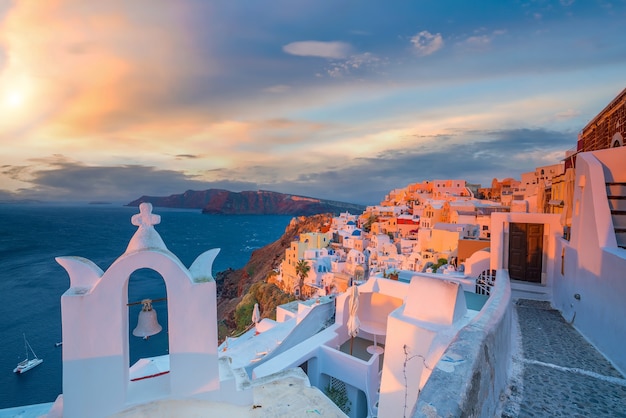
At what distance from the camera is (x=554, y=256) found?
21.5 feet

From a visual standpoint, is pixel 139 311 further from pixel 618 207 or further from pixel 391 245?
pixel 391 245

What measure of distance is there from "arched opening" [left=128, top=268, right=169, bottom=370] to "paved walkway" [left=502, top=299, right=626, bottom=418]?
14.9 meters

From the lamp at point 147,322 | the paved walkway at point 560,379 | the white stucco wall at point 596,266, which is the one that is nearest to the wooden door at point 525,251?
the white stucco wall at point 596,266

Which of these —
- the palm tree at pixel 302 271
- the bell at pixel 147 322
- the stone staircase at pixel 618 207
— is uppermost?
the stone staircase at pixel 618 207

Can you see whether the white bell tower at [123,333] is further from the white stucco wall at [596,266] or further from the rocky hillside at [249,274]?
the rocky hillside at [249,274]

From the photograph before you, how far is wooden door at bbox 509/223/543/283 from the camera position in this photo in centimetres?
679

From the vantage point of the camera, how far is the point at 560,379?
10.5 ft

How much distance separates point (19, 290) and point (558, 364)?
159 feet

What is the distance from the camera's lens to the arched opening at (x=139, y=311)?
2367 centimetres

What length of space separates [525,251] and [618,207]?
2447mm

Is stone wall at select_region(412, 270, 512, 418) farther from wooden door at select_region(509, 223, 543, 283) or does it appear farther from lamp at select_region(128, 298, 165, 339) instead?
wooden door at select_region(509, 223, 543, 283)

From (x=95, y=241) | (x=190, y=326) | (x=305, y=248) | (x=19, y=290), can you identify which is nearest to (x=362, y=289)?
(x=190, y=326)

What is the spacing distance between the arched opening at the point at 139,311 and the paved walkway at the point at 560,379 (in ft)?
48.8

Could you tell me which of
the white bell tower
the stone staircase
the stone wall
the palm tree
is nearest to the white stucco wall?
the stone staircase
